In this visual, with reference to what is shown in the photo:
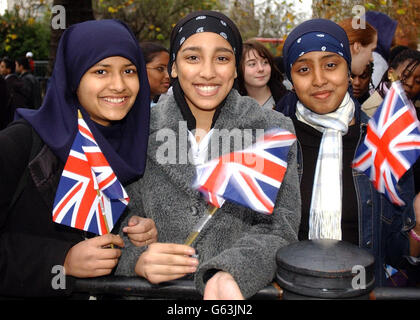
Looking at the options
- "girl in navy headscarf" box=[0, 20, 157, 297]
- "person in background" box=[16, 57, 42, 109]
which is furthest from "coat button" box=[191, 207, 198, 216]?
"person in background" box=[16, 57, 42, 109]

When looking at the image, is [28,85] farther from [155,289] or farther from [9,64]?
[155,289]

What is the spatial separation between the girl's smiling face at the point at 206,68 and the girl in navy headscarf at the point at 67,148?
0.27 meters

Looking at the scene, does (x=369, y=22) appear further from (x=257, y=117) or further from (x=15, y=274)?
(x=15, y=274)

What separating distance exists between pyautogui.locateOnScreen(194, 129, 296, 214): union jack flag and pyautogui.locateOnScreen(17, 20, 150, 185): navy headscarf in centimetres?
49

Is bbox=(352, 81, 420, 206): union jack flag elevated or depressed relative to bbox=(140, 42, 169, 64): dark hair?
depressed

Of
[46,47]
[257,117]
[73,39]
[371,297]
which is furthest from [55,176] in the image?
[46,47]

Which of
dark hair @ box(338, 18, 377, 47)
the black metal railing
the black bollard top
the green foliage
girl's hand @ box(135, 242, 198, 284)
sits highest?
the green foliage

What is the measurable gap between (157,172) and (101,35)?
0.73 metres

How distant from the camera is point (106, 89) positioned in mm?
2365

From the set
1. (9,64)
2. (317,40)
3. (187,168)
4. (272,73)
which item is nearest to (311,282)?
(187,168)

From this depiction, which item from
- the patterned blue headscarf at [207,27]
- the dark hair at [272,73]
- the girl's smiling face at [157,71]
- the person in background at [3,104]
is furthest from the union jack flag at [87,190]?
the person in background at [3,104]

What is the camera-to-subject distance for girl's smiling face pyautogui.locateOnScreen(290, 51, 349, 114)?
2.65 metres

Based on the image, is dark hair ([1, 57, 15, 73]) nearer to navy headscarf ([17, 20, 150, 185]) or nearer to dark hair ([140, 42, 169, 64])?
dark hair ([140, 42, 169, 64])

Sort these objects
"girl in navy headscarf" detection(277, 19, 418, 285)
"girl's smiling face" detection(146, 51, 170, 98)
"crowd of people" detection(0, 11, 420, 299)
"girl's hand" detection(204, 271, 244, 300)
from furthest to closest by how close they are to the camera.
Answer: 1. "girl's smiling face" detection(146, 51, 170, 98)
2. "girl in navy headscarf" detection(277, 19, 418, 285)
3. "crowd of people" detection(0, 11, 420, 299)
4. "girl's hand" detection(204, 271, 244, 300)
